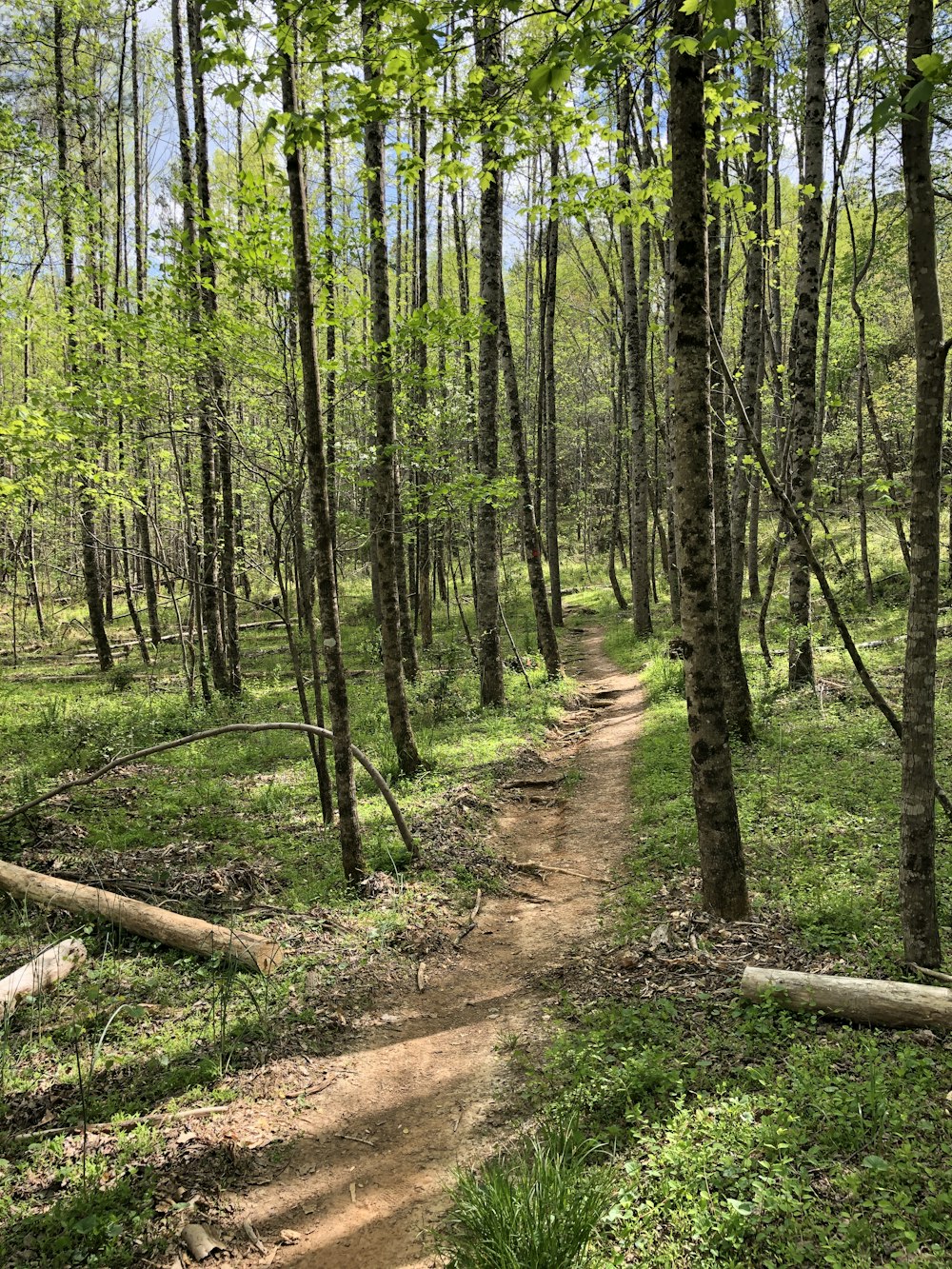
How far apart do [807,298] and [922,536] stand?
7.61m

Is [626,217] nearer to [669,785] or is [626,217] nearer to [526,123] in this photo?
[526,123]

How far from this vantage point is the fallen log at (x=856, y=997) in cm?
390

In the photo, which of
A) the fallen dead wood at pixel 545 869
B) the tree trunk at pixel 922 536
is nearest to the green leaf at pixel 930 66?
the tree trunk at pixel 922 536

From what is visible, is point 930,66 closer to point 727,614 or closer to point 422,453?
point 727,614

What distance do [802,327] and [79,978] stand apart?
1163 centimetres

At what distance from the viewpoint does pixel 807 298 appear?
395 inches

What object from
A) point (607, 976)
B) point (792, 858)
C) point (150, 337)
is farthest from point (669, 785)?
point (150, 337)

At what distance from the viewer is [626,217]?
6.08 meters

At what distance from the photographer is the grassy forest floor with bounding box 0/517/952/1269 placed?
3.10 metres

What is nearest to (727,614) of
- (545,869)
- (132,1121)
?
(545,869)

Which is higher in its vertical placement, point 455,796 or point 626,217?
point 626,217

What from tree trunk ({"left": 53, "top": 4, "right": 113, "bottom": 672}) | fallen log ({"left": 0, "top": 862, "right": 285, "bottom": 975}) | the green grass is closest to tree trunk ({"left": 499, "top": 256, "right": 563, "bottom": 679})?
the green grass

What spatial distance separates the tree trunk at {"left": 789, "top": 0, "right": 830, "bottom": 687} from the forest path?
5299mm

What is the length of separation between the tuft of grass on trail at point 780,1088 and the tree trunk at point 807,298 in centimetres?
445
